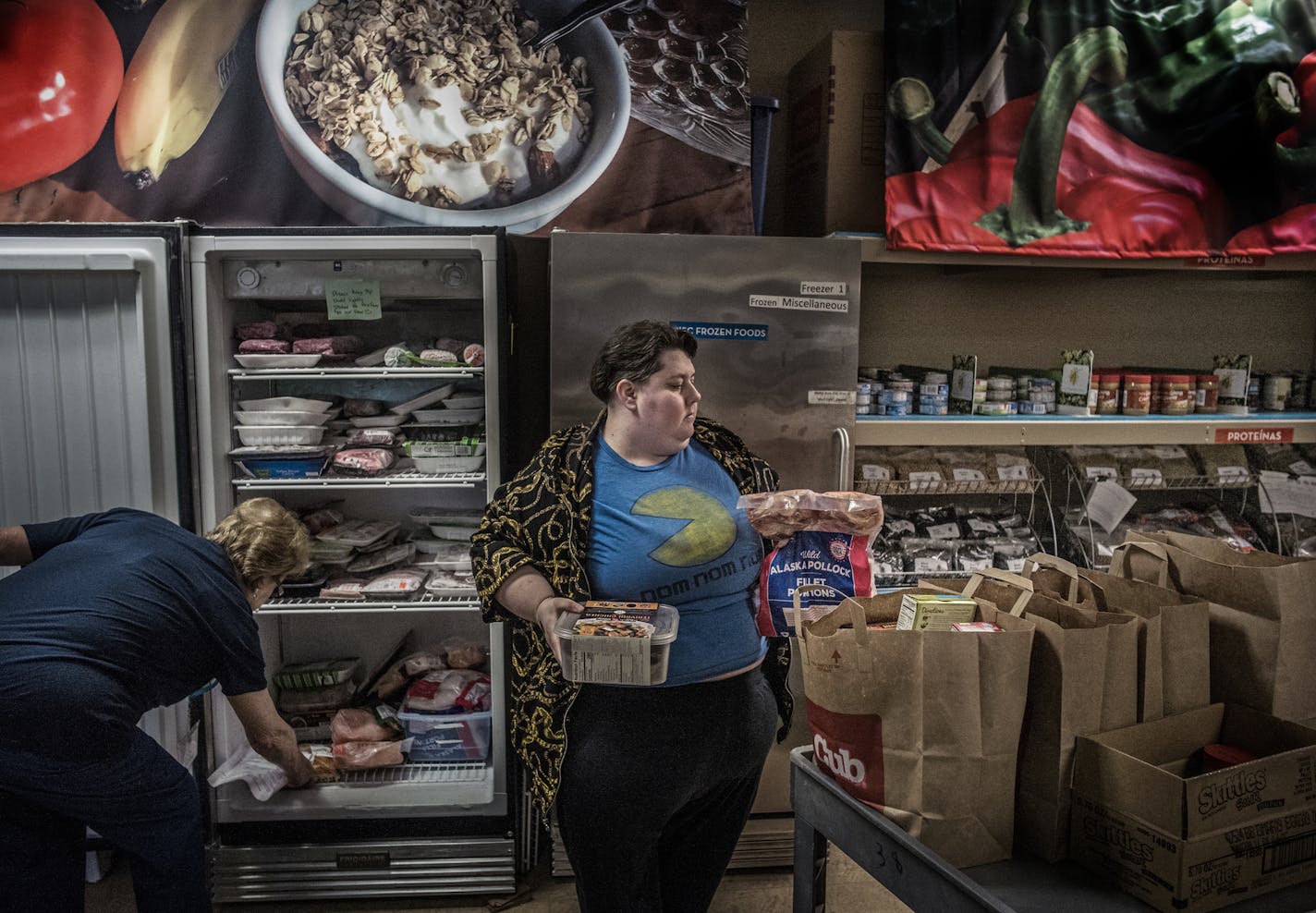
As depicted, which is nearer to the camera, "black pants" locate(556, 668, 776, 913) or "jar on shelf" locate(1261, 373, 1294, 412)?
"black pants" locate(556, 668, 776, 913)

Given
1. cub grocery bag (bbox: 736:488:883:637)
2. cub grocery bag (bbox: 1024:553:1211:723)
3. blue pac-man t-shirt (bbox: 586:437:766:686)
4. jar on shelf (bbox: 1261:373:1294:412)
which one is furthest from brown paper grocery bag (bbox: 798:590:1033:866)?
jar on shelf (bbox: 1261:373:1294:412)

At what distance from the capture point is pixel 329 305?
2.61 metres

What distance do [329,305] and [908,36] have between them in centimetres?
208

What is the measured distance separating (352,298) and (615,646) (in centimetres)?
161

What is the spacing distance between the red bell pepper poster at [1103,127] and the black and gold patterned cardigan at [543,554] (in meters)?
1.49

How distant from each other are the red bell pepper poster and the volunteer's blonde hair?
6.76 feet

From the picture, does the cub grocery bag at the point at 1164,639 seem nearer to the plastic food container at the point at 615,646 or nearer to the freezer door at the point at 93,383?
the plastic food container at the point at 615,646

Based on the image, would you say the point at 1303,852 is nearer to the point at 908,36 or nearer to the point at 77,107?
the point at 908,36

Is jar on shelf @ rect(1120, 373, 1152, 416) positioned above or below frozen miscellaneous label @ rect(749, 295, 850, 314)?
below

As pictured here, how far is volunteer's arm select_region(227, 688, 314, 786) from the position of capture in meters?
2.16

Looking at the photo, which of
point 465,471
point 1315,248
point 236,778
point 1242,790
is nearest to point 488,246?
point 465,471

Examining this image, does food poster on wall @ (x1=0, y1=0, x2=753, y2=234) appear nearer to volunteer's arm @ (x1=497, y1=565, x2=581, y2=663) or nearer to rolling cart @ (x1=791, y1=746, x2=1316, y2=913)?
volunteer's arm @ (x1=497, y1=565, x2=581, y2=663)

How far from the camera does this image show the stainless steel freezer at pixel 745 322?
2531 millimetres

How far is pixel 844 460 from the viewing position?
2646mm
